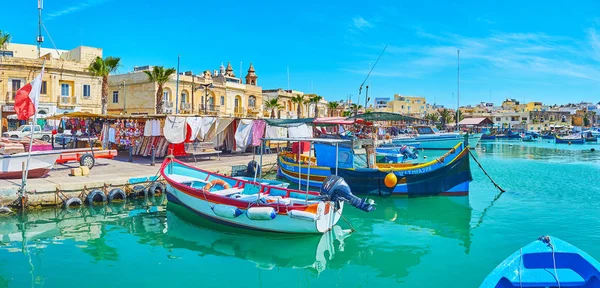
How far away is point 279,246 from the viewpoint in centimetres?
1212

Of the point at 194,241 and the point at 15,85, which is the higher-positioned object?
the point at 15,85

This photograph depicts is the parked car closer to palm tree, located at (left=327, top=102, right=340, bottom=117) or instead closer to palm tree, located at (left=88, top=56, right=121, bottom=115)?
palm tree, located at (left=88, top=56, right=121, bottom=115)

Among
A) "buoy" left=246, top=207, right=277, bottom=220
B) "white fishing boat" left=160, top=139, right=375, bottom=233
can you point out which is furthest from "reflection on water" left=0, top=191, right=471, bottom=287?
"buoy" left=246, top=207, right=277, bottom=220

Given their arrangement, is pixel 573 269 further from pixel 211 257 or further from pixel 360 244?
pixel 211 257

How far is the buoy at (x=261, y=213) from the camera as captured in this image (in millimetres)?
12305

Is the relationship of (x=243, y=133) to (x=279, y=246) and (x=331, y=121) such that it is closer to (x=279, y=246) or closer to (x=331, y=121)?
(x=331, y=121)

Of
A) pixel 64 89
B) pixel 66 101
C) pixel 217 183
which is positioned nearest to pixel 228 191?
pixel 217 183

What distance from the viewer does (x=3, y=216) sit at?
46.0ft

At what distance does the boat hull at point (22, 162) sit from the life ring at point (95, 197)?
8.07 feet

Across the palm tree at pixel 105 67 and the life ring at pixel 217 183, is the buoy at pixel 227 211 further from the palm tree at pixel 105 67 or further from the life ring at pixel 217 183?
the palm tree at pixel 105 67

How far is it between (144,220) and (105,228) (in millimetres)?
1397

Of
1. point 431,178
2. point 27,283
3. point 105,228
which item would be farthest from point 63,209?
point 431,178

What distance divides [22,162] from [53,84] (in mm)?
23020

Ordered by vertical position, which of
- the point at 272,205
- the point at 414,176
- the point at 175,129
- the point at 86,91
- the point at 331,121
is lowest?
the point at 272,205
